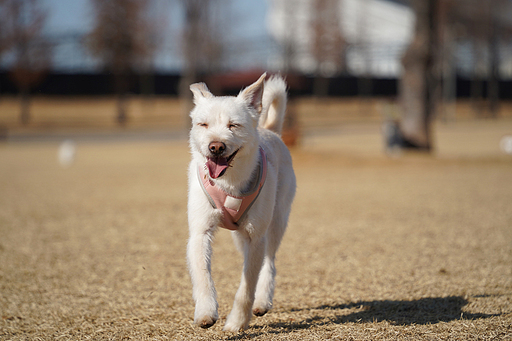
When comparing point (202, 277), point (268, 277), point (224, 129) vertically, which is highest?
point (224, 129)

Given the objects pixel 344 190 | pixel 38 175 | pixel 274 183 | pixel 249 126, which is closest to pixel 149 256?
pixel 274 183

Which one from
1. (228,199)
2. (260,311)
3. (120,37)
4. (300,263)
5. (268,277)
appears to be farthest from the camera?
(120,37)

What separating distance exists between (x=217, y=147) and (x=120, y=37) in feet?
123

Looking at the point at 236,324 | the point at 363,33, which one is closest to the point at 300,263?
the point at 236,324

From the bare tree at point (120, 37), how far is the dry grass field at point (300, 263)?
27.9 metres

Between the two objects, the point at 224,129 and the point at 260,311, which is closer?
the point at 224,129

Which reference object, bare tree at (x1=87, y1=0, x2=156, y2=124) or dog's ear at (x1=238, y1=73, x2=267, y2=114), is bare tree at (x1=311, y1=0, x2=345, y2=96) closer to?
bare tree at (x1=87, y1=0, x2=156, y2=124)

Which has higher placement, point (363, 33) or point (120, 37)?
point (363, 33)

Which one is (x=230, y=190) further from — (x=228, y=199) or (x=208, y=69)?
(x=208, y=69)

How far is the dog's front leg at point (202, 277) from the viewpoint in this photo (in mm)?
2977

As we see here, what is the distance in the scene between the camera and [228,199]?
10.7 feet

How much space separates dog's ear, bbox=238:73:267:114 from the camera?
329cm

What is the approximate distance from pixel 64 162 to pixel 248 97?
49.1ft

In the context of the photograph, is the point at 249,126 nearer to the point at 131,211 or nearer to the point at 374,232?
the point at 374,232
